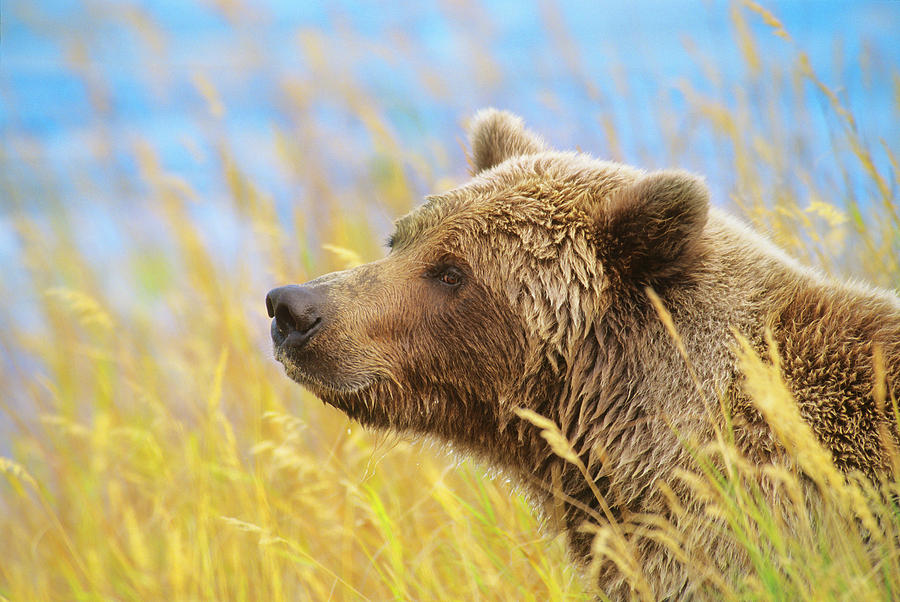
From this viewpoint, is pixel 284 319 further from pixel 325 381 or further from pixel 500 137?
pixel 500 137

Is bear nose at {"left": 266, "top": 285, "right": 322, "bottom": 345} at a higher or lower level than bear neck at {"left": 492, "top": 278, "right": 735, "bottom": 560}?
higher

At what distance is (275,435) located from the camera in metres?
4.73

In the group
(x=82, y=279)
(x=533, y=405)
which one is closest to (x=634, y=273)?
(x=533, y=405)

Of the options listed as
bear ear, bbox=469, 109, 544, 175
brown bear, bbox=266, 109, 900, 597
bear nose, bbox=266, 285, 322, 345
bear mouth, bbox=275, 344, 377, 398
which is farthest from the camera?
bear ear, bbox=469, 109, 544, 175

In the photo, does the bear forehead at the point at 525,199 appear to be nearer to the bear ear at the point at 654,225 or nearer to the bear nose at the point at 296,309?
the bear ear at the point at 654,225

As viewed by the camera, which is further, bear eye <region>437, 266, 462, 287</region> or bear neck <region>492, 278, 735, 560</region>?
bear eye <region>437, 266, 462, 287</region>

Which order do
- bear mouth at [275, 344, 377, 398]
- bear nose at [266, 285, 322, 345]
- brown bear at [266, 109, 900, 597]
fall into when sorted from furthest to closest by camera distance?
bear mouth at [275, 344, 377, 398] → bear nose at [266, 285, 322, 345] → brown bear at [266, 109, 900, 597]

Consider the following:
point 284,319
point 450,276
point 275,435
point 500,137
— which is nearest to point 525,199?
point 450,276

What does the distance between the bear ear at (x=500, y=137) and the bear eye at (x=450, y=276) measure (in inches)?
28.5

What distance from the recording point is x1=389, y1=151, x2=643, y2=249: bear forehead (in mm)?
2781

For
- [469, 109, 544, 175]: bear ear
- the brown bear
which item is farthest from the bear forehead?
[469, 109, 544, 175]: bear ear

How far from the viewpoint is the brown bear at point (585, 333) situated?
8.04 ft

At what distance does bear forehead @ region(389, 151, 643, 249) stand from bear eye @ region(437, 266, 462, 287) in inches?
4.9

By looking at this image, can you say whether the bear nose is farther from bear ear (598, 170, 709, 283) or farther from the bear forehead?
bear ear (598, 170, 709, 283)
